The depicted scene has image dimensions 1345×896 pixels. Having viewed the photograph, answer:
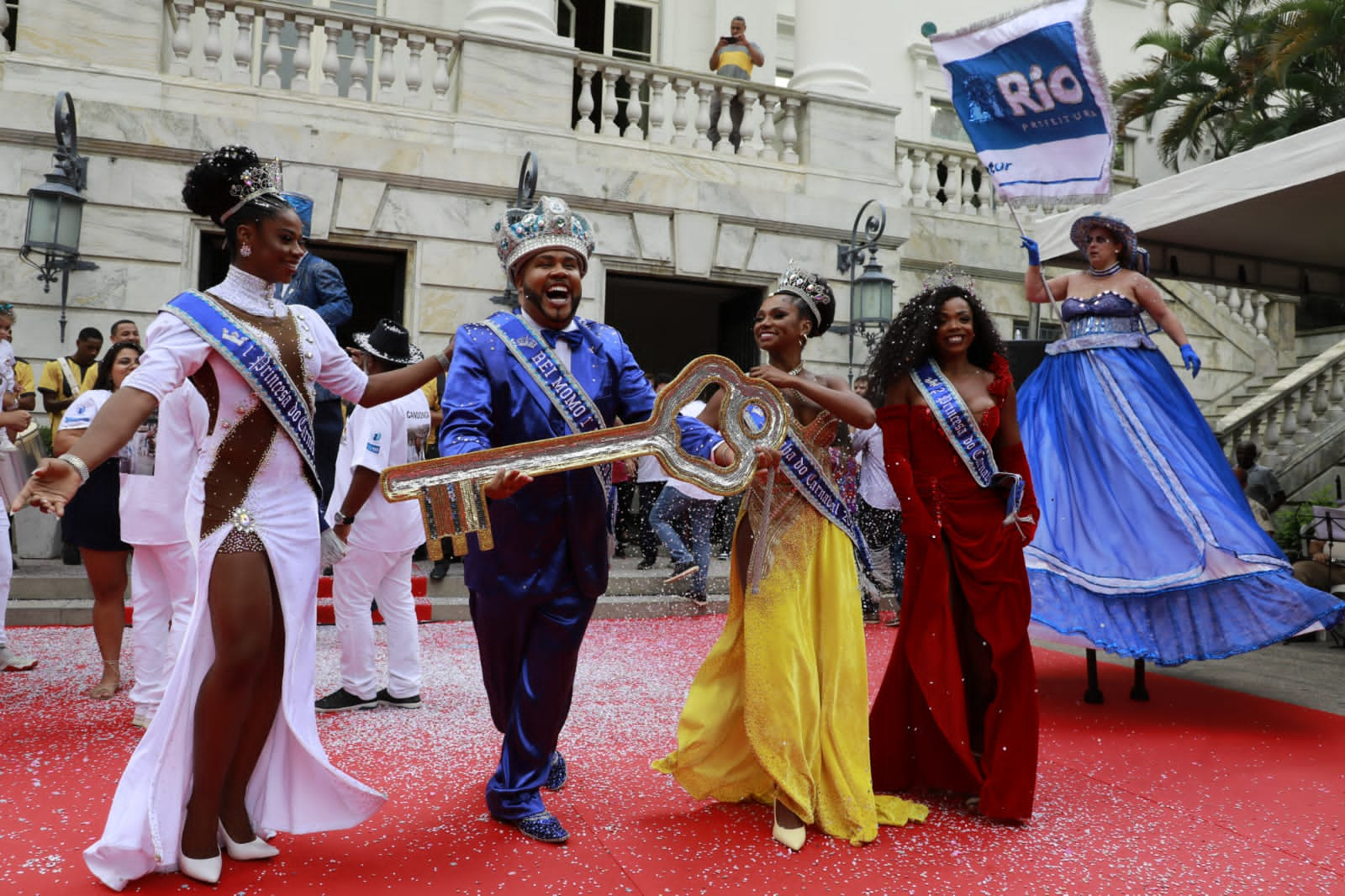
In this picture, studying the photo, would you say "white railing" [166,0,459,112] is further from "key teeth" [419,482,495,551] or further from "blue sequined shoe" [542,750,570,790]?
"key teeth" [419,482,495,551]

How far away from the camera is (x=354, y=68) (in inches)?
400

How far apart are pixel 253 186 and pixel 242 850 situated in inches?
73.6

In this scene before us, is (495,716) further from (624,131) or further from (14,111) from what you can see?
(624,131)

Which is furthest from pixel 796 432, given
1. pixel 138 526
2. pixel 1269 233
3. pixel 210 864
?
pixel 1269 233

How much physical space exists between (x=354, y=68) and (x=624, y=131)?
293 cm

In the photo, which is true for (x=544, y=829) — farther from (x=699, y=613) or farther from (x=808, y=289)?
(x=699, y=613)

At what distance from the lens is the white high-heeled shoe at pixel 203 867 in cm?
269

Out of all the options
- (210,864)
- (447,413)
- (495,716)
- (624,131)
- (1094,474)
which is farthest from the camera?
(624,131)

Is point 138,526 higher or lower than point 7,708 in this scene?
higher

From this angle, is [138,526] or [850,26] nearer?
[138,526]

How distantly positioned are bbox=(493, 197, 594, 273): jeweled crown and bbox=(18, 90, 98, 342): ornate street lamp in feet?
22.7

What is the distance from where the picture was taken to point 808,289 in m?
3.50

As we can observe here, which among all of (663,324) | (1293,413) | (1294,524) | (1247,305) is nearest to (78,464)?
(1294,524)

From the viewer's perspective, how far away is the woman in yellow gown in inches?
126
